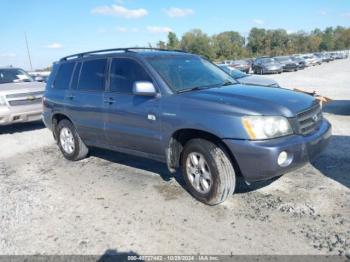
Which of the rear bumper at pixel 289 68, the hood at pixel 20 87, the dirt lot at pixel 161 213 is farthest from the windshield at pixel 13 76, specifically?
the rear bumper at pixel 289 68

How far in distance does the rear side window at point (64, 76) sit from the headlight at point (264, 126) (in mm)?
3875

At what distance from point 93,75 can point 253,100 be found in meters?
2.91

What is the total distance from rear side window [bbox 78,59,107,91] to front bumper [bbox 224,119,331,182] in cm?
262

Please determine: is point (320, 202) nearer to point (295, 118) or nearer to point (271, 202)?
point (271, 202)

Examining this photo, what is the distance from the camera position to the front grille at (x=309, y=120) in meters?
4.25

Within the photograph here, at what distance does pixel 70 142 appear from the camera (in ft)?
22.7

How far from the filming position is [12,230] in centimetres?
432

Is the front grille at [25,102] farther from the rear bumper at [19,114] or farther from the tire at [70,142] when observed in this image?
the tire at [70,142]

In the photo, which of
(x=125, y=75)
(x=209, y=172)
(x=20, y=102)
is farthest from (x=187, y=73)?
(x=20, y=102)

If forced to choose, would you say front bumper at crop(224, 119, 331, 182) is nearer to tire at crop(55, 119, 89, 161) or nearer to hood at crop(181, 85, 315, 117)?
hood at crop(181, 85, 315, 117)

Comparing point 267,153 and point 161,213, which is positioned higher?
point 267,153

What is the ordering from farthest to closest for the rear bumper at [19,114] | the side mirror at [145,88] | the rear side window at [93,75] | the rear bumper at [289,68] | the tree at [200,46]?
the tree at [200,46], the rear bumper at [289,68], the rear bumper at [19,114], the rear side window at [93,75], the side mirror at [145,88]

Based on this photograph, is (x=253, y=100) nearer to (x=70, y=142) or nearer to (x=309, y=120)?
(x=309, y=120)

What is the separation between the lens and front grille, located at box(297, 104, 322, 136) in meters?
4.25
